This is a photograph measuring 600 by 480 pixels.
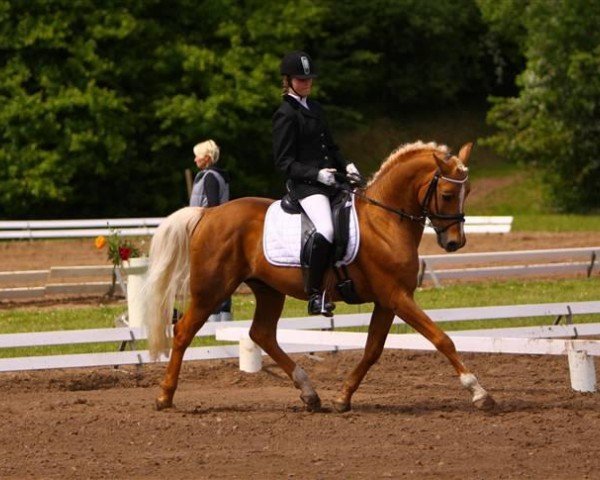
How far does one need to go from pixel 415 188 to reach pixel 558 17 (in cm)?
2803

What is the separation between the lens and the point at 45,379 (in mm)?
12141

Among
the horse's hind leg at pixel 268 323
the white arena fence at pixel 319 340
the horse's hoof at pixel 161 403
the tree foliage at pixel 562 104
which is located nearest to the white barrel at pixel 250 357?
the white arena fence at pixel 319 340

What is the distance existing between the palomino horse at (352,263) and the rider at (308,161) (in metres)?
0.21

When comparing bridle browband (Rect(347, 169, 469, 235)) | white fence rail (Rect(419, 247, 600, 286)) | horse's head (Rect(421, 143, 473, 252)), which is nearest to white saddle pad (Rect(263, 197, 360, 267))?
bridle browband (Rect(347, 169, 469, 235))

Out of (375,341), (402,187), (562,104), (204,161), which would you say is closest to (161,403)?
(375,341)

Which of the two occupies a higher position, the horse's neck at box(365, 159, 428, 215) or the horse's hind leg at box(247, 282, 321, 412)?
the horse's neck at box(365, 159, 428, 215)

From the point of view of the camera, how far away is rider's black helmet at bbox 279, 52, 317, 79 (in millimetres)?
10102

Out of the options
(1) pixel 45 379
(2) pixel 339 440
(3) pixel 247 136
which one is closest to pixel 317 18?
(3) pixel 247 136

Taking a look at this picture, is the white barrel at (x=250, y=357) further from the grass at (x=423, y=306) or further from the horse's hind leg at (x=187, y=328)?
the grass at (x=423, y=306)

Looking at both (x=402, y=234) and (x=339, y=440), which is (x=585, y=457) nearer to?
(x=339, y=440)

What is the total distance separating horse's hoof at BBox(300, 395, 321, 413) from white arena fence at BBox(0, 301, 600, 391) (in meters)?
1.23

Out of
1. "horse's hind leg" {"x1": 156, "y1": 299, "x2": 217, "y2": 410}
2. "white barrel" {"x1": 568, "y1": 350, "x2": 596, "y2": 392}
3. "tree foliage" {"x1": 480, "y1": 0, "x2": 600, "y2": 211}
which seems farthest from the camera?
"tree foliage" {"x1": 480, "y1": 0, "x2": 600, "y2": 211}

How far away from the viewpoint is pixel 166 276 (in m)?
10.9

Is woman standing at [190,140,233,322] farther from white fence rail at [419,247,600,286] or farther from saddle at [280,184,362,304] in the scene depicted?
white fence rail at [419,247,600,286]
